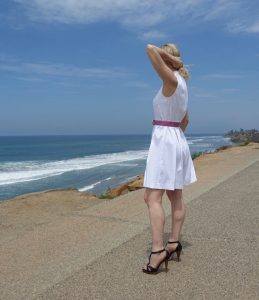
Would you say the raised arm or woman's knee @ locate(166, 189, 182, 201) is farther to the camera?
woman's knee @ locate(166, 189, 182, 201)

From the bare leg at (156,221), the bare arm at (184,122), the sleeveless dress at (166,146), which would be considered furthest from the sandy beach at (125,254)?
the bare arm at (184,122)

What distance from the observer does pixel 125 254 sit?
16.3ft

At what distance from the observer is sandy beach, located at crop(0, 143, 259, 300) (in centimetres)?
404

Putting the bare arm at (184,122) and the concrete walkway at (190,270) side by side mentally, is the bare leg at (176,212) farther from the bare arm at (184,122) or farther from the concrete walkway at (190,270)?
the bare arm at (184,122)

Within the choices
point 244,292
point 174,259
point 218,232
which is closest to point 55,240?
point 174,259

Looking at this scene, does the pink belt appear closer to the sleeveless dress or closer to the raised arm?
the sleeveless dress

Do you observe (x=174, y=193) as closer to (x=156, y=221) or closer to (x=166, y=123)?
(x=156, y=221)

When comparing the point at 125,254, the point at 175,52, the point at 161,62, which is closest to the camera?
the point at 161,62

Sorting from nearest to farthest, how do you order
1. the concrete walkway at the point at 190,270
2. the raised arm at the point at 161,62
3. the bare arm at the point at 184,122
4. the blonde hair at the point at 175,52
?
1. the concrete walkway at the point at 190,270
2. the raised arm at the point at 161,62
3. the blonde hair at the point at 175,52
4. the bare arm at the point at 184,122

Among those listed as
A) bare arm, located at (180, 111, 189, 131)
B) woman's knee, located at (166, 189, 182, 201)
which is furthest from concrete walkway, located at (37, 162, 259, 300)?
bare arm, located at (180, 111, 189, 131)

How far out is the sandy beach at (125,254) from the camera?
4035 millimetres

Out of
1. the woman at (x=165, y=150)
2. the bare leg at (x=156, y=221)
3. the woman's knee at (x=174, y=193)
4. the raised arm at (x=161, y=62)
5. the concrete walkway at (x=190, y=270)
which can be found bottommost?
the concrete walkway at (x=190, y=270)

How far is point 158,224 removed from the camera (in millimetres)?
4457

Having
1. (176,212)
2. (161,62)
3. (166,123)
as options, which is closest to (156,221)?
(176,212)
